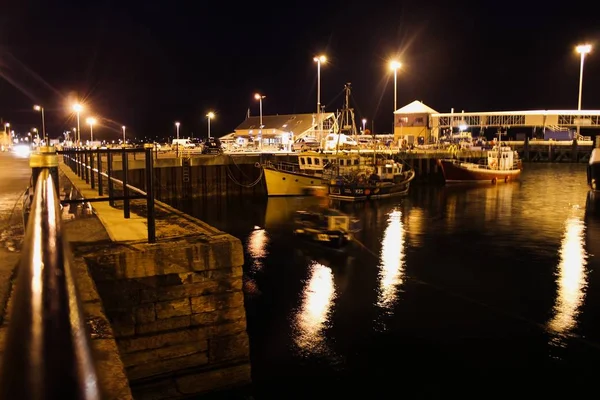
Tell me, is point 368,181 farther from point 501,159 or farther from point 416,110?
point 416,110

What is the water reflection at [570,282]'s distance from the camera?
1508 centimetres

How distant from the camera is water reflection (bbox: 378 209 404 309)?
17156 millimetres

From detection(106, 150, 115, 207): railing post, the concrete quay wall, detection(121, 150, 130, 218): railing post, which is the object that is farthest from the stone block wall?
detection(121, 150, 130, 218): railing post

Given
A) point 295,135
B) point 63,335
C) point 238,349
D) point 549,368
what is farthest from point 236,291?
point 295,135

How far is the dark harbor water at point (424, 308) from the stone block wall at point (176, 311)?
10.9 ft

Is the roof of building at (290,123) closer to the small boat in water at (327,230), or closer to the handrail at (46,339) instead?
the small boat in water at (327,230)

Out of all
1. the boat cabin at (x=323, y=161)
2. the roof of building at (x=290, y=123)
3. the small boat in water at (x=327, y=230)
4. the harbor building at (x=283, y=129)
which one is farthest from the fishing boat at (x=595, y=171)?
the roof of building at (x=290, y=123)

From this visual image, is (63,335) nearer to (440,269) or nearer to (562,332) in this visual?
(562,332)

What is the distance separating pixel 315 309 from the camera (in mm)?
16047

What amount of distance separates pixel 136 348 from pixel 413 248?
18901 millimetres

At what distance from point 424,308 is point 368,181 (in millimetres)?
27290

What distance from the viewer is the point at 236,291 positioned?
25.5 feet

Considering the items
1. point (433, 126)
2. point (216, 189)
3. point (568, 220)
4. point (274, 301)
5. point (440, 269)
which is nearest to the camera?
point (274, 301)

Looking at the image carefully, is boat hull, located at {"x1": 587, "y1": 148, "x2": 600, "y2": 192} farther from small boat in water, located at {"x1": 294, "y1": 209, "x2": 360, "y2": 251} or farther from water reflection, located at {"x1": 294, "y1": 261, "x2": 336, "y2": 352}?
water reflection, located at {"x1": 294, "y1": 261, "x2": 336, "y2": 352}
